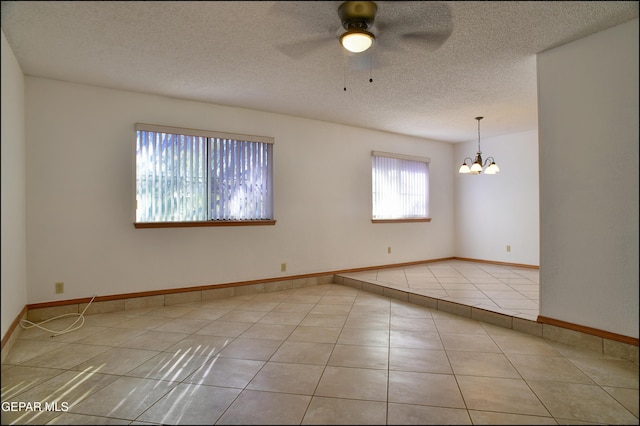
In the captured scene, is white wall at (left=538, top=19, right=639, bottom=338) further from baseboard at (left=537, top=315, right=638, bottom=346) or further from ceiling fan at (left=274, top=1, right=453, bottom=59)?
ceiling fan at (left=274, top=1, right=453, bottom=59)

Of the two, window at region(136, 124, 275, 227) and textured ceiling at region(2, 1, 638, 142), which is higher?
textured ceiling at region(2, 1, 638, 142)

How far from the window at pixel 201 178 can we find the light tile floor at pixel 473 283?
184 cm

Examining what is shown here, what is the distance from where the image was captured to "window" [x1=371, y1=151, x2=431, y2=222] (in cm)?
567

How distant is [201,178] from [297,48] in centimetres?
206

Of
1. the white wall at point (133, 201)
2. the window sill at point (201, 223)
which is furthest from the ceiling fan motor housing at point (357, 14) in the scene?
the window sill at point (201, 223)

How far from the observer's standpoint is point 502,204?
235 inches

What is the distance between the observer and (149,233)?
3.83 metres

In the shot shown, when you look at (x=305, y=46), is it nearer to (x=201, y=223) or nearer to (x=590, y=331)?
(x=201, y=223)

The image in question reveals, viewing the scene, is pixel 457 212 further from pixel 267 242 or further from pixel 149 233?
pixel 149 233

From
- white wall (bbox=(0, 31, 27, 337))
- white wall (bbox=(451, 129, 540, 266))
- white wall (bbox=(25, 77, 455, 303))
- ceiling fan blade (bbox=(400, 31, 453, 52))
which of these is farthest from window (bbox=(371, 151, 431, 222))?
white wall (bbox=(0, 31, 27, 337))

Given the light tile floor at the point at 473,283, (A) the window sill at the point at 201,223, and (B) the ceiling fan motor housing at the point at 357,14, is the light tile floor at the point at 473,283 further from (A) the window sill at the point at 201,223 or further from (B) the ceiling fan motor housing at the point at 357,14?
(B) the ceiling fan motor housing at the point at 357,14

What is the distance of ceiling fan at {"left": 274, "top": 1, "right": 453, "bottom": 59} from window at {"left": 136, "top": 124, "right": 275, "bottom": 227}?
6.07 feet

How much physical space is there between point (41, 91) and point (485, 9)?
13.3 feet

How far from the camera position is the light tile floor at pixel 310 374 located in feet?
5.92
